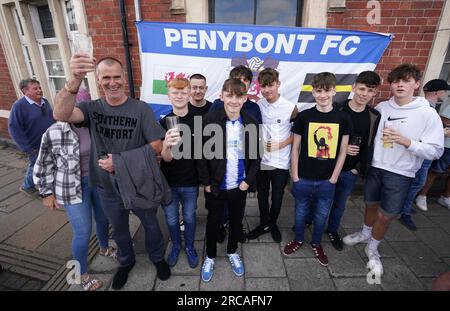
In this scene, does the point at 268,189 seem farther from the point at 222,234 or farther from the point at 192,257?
the point at 192,257

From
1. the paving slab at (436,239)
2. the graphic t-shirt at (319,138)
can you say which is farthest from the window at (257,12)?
the paving slab at (436,239)

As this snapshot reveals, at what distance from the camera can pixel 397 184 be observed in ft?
7.66

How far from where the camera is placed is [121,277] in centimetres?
233

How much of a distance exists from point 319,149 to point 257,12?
2.69 metres

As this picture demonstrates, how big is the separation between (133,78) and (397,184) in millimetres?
4097

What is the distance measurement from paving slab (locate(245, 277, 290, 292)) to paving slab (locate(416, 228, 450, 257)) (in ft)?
6.60

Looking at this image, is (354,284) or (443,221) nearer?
(354,284)

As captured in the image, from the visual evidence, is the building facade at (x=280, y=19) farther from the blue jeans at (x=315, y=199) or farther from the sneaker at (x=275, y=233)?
the sneaker at (x=275, y=233)

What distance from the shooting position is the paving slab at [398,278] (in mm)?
2309

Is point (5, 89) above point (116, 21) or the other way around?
the other way around

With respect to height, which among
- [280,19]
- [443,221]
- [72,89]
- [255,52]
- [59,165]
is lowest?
[443,221]

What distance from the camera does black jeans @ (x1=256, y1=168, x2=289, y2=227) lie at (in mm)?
2693

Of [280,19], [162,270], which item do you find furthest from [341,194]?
[280,19]
